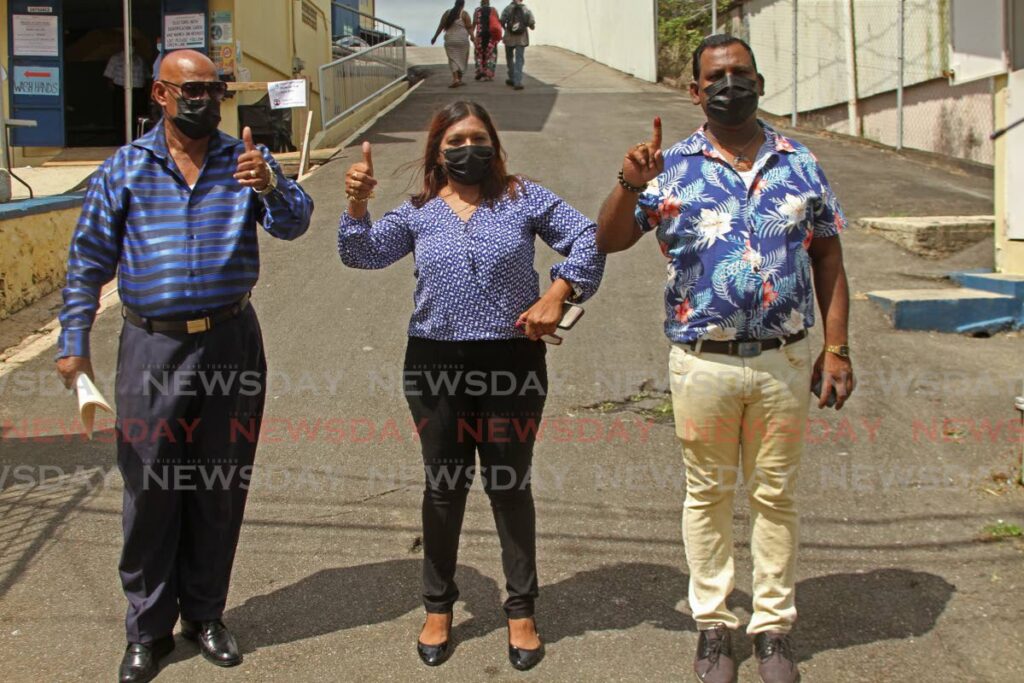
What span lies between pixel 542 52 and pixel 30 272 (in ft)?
77.1

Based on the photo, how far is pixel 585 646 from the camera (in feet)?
11.9

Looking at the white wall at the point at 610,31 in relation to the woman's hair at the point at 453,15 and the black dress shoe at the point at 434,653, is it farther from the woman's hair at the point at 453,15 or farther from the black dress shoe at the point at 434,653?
the black dress shoe at the point at 434,653

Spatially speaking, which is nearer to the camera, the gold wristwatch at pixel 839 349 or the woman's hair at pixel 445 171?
the gold wristwatch at pixel 839 349

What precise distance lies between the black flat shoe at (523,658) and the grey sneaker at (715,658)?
55 cm

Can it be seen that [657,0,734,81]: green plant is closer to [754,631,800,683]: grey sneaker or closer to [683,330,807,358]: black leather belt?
[683,330,807,358]: black leather belt

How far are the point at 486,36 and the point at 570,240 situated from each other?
18.7 metres

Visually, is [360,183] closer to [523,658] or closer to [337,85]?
[523,658]

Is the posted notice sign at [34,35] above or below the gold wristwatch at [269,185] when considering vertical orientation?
above

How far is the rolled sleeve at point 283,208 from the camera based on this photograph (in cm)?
356

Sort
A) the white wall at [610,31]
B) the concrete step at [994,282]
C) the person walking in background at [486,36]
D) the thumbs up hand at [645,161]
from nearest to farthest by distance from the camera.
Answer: the thumbs up hand at [645,161] → the concrete step at [994,282] → the person walking in background at [486,36] → the white wall at [610,31]

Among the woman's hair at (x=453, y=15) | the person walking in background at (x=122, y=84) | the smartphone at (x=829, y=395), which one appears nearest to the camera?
the smartphone at (x=829, y=395)

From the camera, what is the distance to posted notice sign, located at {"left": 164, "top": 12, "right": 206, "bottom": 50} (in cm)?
1410

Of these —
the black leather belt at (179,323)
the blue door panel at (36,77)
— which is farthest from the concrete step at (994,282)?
the blue door panel at (36,77)

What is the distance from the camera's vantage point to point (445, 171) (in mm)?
3611
